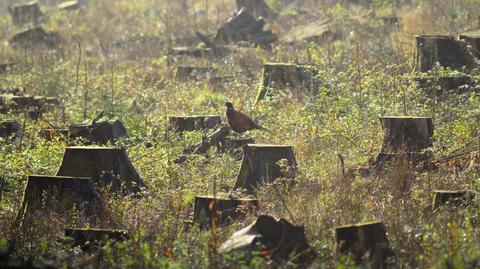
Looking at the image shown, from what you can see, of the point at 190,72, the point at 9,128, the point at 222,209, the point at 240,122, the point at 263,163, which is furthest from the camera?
the point at 190,72

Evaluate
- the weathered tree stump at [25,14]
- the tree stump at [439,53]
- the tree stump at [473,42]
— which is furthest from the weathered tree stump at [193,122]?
the weathered tree stump at [25,14]

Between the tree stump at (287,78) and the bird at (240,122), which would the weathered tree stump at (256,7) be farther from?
the bird at (240,122)

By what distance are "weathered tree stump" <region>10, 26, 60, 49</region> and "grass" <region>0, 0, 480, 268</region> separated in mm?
612

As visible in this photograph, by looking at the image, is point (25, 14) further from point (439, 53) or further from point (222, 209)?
point (222, 209)

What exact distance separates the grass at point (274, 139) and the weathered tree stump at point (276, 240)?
0.48 ft

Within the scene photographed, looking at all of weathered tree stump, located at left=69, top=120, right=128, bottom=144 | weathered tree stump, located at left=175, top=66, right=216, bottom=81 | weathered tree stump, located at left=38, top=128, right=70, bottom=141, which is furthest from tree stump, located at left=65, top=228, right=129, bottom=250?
weathered tree stump, located at left=175, top=66, right=216, bottom=81

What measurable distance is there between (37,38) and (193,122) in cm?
1197

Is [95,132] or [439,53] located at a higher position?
[439,53]

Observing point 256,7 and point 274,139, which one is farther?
point 256,7

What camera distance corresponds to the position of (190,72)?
17125 mm

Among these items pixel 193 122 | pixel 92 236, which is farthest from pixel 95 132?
pixel 92 236

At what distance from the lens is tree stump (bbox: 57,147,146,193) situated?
30.8 feet

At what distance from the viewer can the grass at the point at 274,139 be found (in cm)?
684

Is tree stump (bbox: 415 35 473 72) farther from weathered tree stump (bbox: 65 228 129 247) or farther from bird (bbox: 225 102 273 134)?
weathered tree stump (bbox: 65 228 129 247)
